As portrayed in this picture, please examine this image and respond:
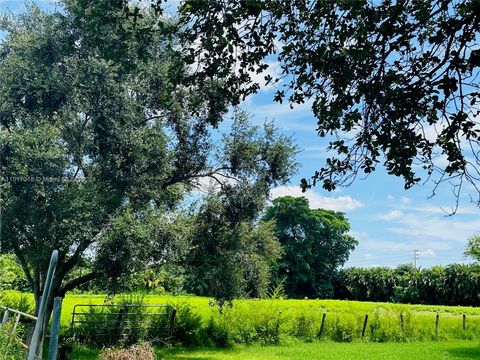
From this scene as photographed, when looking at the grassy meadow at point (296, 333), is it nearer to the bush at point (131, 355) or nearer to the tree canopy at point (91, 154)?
the tree canopy at point (91, 154)

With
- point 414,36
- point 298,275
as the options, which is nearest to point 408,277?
point 298,275

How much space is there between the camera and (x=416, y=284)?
40062mm

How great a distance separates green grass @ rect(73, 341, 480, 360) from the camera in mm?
16033

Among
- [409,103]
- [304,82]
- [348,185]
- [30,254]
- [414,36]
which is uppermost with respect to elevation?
[414,36]

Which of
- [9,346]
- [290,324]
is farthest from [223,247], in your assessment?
[9,346]

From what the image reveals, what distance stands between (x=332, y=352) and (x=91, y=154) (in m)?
10.5

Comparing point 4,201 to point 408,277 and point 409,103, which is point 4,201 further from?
point 408,277

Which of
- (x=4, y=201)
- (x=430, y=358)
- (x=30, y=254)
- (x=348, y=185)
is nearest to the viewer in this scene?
(x=348, y=185)

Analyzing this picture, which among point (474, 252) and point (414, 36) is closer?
point (414, 36)

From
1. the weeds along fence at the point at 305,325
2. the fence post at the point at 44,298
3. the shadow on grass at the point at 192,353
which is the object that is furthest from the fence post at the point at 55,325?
the weeds along fence at the point at 305,325

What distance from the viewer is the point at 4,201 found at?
40.9 feet

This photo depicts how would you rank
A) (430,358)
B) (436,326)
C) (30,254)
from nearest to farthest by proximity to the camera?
(30,254) → (430,358) → (436,326)

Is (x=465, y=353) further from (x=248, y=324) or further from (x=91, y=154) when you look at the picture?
(x=91, y=154)

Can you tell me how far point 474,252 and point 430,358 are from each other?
9424mm
